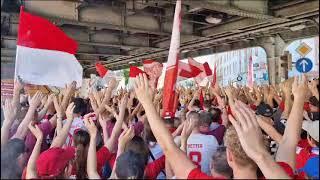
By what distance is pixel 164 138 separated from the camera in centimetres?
354

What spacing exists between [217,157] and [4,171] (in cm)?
160

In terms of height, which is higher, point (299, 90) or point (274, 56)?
point (274, 56)

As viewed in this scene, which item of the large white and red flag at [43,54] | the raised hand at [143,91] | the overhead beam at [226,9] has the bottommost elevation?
the raised hand at [143,91]

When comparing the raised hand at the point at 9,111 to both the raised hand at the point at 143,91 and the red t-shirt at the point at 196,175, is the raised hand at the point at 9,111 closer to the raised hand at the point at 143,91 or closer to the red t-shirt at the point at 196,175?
the raised hand at the point at 143,91

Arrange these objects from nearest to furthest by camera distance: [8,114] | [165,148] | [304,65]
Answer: [165,148], [8,114], [304,65]

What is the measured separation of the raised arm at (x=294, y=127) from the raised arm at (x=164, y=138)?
3.24ft

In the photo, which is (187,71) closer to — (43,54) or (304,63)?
(304,63)

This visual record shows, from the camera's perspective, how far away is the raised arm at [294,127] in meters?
3.88

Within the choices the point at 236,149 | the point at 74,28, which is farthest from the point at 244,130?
the point at 74,28

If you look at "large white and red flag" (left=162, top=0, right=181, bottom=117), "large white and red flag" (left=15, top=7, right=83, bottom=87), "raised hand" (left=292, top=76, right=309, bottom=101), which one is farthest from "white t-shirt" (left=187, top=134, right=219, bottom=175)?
"large white and red flag" (left=15, top=7, right=83, bottom=87)

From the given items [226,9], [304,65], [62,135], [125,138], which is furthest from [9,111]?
[304,65]

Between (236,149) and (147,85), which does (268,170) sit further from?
(147,85)

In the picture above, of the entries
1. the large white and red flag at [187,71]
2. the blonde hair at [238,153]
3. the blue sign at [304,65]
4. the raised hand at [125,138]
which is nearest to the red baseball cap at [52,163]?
the raised hand at [125,138]

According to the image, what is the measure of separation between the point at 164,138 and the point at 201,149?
1.92 meters
